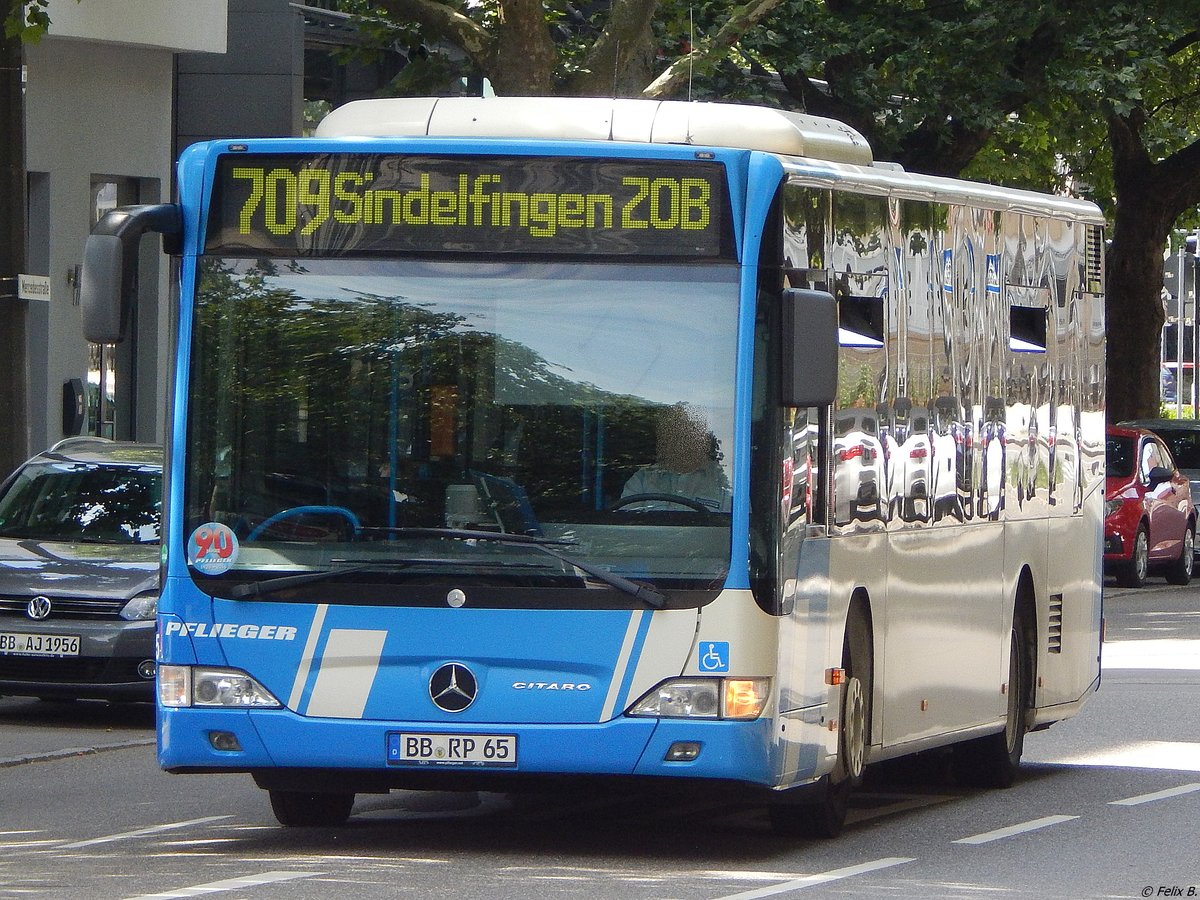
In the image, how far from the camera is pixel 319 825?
10.5 metres

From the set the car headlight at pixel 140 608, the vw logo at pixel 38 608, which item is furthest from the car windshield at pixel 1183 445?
the vw logo at pixel 38 608

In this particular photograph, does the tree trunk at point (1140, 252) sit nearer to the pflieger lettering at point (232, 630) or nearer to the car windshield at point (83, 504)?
the car windshield at point (83, 504)

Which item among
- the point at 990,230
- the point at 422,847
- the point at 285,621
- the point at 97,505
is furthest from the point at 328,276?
the point at 97,505

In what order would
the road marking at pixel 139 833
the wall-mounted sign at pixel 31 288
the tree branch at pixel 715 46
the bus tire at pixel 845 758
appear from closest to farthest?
the bus tire at pixel 845 758, the road marking at pixel 139 833, the wall-mounted sign at pixel 31 288, the tree branch at pixel 715 46

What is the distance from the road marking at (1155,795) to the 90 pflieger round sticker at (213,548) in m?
4.49

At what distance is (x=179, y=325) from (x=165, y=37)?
55.5 feet

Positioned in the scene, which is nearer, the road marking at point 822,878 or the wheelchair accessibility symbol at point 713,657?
the road marking at point 822,878

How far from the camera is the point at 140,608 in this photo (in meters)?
14.8

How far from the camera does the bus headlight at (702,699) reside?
9.00 metres

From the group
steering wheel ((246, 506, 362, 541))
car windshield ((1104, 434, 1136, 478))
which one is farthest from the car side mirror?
steering wheel ((246, 506, 362, 541))

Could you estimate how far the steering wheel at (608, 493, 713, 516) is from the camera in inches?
358

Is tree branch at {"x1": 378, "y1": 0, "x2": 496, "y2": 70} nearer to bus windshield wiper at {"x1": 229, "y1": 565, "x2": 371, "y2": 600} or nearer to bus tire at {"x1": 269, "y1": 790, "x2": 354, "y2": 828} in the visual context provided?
bus tire at {"x1": 269, "y1": 790, "x2": 354, "y2": 828}

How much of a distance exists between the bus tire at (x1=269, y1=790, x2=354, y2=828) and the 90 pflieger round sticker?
1.47m

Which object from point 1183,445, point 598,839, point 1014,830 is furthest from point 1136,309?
point 598,839
